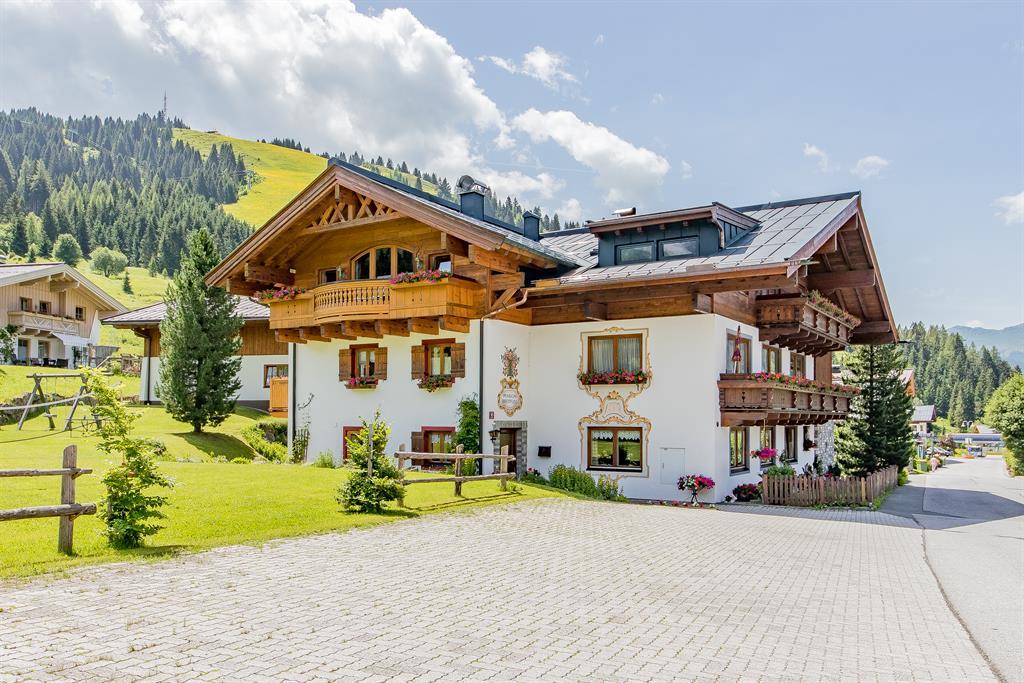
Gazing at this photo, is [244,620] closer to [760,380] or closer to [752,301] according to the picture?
[760,380]

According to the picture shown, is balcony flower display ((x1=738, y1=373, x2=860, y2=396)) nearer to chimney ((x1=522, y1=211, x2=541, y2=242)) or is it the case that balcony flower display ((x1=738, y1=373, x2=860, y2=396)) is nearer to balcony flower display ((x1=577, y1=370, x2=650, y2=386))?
balcony flower display ((x1=577, y1=370, x2=650, y2=386))

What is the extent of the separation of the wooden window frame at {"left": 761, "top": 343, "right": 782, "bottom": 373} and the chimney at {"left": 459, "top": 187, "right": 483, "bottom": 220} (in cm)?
1073

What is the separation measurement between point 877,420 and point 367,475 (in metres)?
34.8

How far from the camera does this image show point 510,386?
81.6 ft

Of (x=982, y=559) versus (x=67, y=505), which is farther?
(x=982, y=559)

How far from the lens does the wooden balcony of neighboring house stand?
46.1 metres

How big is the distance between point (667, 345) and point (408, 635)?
55.7ft

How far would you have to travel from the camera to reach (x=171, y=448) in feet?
91.1

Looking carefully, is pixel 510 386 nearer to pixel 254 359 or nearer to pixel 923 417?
pixel 254 359

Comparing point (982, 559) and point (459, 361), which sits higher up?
point (459, 361)

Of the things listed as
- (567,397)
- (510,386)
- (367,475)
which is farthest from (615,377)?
(367,475)

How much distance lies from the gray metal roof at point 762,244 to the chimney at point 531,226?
1.83 m

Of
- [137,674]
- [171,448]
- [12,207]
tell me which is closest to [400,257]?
[171,448]

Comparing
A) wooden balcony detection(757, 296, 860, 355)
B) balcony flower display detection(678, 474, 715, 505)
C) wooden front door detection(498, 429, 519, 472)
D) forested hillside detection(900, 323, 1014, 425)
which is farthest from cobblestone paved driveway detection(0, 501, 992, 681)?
forested hillside detection(900, 323, 1014, 425)
